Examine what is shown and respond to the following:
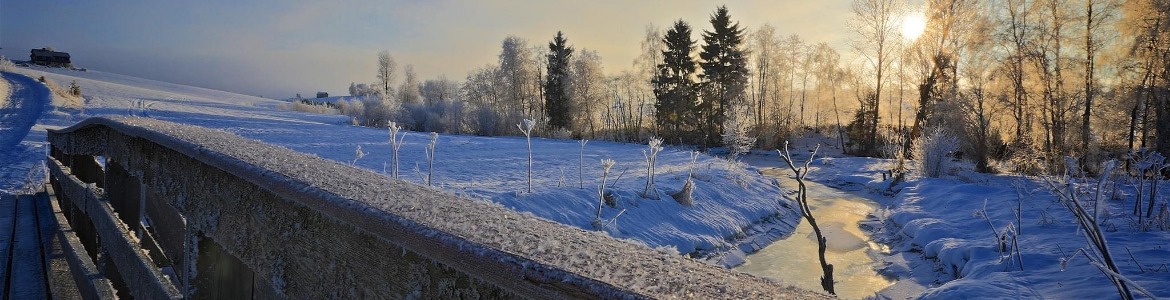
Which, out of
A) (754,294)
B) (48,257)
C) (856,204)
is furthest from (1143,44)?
(48,257)

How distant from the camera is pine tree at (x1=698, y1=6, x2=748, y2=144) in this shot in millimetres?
34938

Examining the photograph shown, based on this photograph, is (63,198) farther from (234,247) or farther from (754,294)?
(754,294)

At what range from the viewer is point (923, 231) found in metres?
10.5

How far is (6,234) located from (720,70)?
34.5 m

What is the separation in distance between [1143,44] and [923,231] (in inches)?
425

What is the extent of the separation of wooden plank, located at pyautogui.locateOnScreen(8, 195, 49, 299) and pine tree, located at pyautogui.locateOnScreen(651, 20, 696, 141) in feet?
108

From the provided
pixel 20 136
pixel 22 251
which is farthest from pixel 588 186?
pixel 20 136

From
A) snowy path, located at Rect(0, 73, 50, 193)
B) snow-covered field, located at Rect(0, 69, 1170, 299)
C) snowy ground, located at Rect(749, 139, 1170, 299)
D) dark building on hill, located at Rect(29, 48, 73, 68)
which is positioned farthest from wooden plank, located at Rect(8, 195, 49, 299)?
dark building on hill, located at Rect(29, 48, 73, 68)

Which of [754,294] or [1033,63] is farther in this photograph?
[1033,63]

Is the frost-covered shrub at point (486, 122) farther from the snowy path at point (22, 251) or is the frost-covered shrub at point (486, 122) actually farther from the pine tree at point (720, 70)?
the snowy path at point (22, 251)

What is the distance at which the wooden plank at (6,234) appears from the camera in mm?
2728

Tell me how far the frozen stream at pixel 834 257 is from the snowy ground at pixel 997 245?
0.32 metres

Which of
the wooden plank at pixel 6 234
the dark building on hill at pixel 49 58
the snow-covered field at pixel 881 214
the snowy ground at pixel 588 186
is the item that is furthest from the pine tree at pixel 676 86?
the dark building on hill at pixel 49 58

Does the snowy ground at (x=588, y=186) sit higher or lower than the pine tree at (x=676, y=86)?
lower
